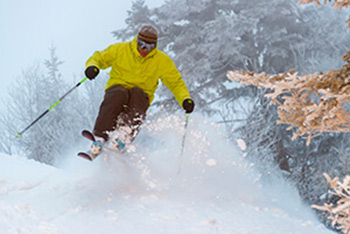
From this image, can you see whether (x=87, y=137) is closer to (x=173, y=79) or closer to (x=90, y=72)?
(x=90, y=72)

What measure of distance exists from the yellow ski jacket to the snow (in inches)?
38.8

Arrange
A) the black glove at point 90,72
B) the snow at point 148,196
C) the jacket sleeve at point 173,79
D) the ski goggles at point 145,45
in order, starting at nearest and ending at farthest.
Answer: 1. the snow at point 148,196
2. the black glove at point 90,72
3. the ski goggles at point 145,45
4. the jacket sleeve at point 173,79

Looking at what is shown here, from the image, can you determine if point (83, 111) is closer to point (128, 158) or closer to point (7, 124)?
point (7, 124)

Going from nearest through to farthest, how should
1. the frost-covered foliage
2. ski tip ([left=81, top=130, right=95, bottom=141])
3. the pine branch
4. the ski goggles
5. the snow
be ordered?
1. the pine branch
2. the snow
3. the ski goggles
4. ski tip ([left=81, top=130, right=95, bottom=141])
5. the frost-covered foliage

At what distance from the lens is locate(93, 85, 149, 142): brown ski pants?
15.1 ft

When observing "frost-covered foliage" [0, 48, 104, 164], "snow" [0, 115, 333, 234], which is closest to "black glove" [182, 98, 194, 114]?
"snow" [0, 115, 333, 234]

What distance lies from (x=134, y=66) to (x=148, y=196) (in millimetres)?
1652

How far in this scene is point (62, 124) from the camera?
19.2 m

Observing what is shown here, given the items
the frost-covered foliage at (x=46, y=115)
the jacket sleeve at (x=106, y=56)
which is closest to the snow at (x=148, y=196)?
the jacket sleeve at (x=106, y=56)

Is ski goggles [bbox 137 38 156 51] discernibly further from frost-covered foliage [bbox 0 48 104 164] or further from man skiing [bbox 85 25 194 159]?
frost-covered foliage [bbox 0 48 104 164]

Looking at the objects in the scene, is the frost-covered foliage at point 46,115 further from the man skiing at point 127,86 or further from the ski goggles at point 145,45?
the ski goggles at point 145,45

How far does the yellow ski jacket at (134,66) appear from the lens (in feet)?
15.3

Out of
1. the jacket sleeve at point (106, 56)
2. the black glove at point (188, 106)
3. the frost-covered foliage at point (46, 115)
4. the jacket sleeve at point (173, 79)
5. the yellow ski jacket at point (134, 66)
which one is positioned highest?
the jacket sleeve at point (106, 56)

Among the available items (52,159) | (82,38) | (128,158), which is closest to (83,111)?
(52,159)
